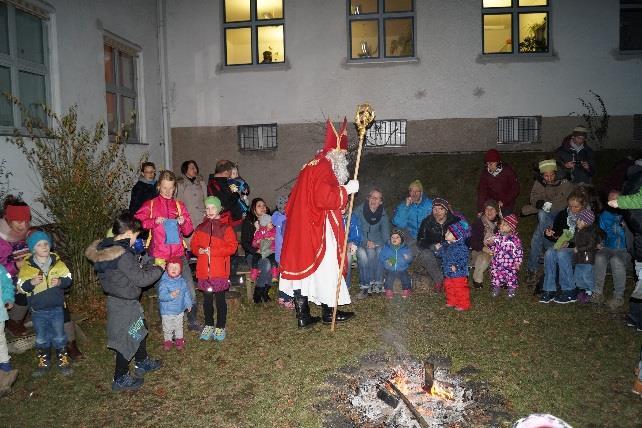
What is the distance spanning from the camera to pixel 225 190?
839cm

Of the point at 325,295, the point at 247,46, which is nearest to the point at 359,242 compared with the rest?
the point at 325,295

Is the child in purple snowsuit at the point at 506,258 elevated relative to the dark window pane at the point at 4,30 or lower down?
lower down

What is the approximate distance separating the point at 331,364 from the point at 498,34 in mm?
11901

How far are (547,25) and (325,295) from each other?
37.1ft

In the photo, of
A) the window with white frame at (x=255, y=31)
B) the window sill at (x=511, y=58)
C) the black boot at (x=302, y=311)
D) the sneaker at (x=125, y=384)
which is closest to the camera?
the sneaker at (x=125, y=384)

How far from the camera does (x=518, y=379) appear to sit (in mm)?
5000

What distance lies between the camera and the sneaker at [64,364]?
17.8ft

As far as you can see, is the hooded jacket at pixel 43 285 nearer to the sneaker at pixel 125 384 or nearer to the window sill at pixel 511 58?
the sneaker at pixel 125 384

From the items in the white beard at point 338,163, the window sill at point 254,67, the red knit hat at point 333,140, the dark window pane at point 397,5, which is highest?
the dark window pane at point 397,5

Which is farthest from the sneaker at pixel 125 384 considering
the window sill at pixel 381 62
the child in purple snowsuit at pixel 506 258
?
the window sill at pixel 381 62

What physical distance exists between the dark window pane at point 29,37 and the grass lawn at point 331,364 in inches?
173

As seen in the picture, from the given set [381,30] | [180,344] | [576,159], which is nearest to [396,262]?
[180,344]

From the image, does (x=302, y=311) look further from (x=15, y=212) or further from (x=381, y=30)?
(x=381, y=30)

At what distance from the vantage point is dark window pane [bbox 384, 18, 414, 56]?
1427 cm
